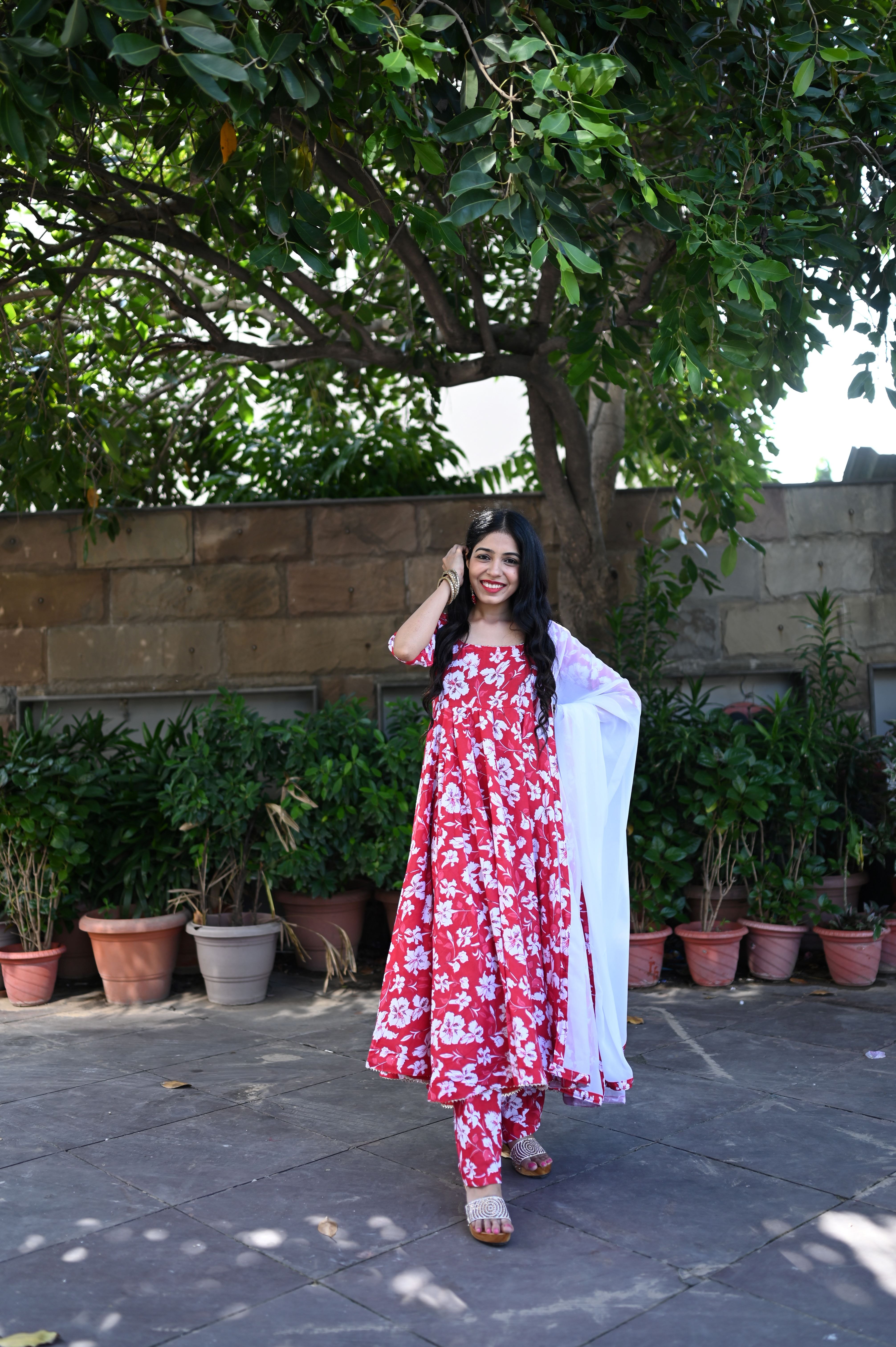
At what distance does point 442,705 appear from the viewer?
3.10m

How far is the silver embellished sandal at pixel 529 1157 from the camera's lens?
10.0 feet

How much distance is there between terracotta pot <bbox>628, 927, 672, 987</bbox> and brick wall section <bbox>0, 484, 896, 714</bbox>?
167 cm

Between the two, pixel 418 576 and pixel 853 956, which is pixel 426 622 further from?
pixel 418 576

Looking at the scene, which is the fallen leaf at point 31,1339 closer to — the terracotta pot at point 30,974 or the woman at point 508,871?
the woman at point 508,871

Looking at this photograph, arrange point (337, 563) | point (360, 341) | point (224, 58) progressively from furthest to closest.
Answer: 1. point (337, 563)
2. point (360, 341)
3. point (224, 58)

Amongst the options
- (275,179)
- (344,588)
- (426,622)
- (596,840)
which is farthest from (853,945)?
(275,179)

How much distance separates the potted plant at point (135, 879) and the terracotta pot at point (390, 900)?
0.92m

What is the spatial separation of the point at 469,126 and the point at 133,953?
12.0 ft

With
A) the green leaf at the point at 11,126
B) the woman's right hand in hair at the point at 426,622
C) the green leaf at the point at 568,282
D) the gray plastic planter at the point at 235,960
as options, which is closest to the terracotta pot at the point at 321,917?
the gray plastic planter at the point at 235,960

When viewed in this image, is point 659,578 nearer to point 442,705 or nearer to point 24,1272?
point 442,705

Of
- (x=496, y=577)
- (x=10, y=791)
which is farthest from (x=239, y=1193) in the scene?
(x=10, y=791)

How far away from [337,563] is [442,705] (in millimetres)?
3134

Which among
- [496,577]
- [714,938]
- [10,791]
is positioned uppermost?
[496,577]

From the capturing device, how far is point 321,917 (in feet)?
17.4
